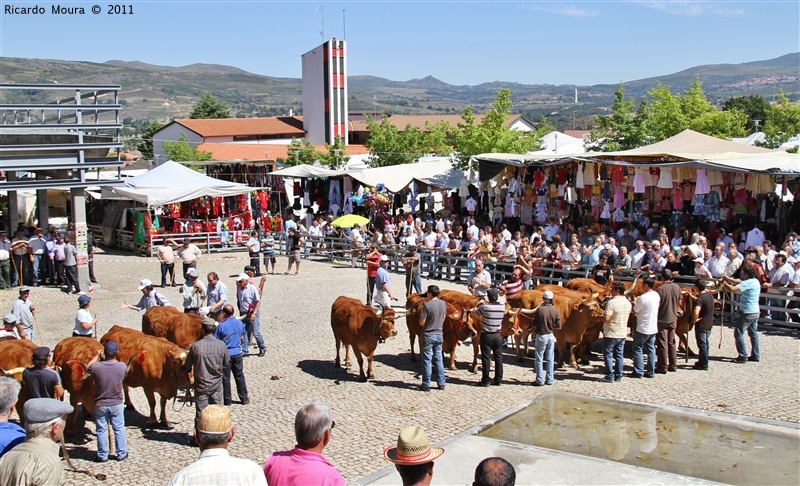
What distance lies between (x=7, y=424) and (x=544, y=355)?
8.65m

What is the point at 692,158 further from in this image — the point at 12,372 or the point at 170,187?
the point at 170,187

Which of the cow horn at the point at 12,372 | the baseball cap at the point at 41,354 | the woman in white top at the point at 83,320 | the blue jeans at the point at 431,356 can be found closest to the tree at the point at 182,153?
the woman in white top at the point at 83,320

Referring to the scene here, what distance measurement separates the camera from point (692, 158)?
1925 centimetres

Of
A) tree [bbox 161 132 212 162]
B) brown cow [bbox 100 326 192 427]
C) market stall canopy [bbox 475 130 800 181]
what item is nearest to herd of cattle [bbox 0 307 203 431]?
brown cow [bbox 100 326 192 427]

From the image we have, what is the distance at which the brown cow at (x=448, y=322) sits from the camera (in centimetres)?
1359

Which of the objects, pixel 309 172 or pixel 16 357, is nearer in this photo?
pixel 16 357

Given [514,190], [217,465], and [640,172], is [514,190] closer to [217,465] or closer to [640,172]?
[640,172]

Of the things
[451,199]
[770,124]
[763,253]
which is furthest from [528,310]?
[770,124]

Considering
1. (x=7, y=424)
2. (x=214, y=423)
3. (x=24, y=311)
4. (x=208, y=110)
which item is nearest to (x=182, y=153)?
(x=208, y=110)

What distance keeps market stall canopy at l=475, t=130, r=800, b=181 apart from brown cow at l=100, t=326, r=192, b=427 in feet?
43.8

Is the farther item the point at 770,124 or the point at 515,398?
the point at 770,124

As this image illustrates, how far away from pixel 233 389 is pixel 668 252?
34.8 ft

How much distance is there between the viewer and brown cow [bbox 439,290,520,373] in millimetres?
13625

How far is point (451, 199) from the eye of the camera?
30703mm
